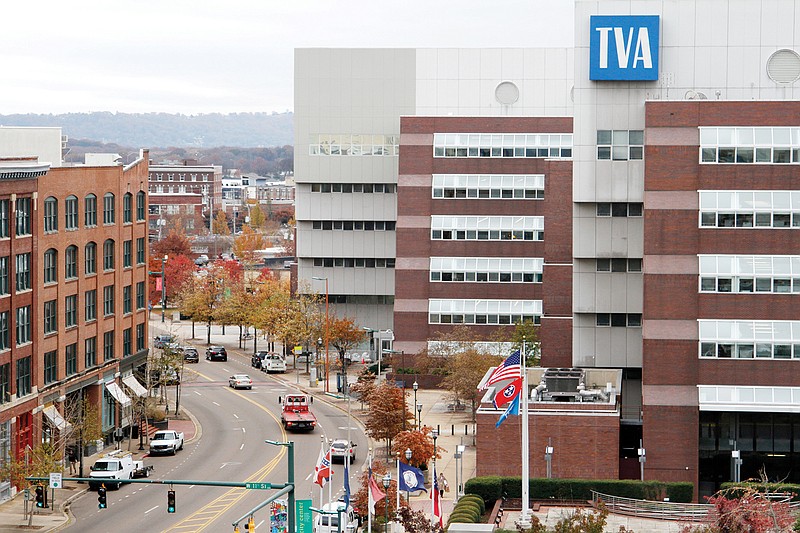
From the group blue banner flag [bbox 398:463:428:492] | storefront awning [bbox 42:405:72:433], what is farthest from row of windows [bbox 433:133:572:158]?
blue banner flag [bbox 398:463:428:492]

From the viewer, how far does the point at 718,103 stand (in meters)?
77.8

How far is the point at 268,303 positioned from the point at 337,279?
21.8ft

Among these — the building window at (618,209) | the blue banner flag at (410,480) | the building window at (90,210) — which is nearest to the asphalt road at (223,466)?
the blue banner flag at (410,480)

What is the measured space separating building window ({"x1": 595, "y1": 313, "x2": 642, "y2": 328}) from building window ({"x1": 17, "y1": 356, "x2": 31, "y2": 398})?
33.8 m

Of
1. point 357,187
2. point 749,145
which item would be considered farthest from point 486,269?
point 749,145

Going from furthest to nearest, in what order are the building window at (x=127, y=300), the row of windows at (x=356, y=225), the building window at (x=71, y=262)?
the row of windows at (x=356, y=225)
the building window at (x=127, y=300)
the building window at (x=71, y=262)

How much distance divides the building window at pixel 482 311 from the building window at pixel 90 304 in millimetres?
37669

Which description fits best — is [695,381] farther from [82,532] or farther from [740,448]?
[82,532]

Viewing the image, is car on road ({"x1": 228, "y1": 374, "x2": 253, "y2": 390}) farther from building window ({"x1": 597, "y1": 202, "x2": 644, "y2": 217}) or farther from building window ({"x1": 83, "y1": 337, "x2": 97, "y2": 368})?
building window ({"x1": 597, "y1": 202, "x2": 644, "y2": 217})

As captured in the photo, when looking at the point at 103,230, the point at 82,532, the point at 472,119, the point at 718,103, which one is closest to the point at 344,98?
the point at 472,119

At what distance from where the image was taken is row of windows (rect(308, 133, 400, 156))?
5236 inches

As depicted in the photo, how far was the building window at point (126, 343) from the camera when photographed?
9494 cm

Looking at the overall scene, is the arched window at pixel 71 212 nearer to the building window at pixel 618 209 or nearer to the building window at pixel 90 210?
the building window at pixel 90 210

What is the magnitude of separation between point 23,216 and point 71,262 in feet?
27.5
